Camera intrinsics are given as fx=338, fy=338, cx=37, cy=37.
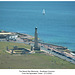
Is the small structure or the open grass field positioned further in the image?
the small structure

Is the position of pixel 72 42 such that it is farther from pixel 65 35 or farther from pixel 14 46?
pixel 14 46

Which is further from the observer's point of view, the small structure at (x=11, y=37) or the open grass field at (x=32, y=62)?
the small structure at (x=11, y=37)

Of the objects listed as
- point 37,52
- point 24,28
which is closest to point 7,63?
point 37,52

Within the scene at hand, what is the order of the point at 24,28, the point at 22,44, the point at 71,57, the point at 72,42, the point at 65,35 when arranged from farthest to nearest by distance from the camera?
the point at 24,28 < the point at 65,35 < the point at 72,42 < the point at 22,44 < the point at 71,57

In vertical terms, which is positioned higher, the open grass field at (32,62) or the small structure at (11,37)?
the small structure at (11,37)

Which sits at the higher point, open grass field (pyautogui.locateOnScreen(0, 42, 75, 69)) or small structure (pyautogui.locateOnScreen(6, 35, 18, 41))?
small structure (pyautogui.locateOnScreen(6, 35, 18, 41))

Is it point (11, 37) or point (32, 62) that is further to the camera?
point (11, 37)

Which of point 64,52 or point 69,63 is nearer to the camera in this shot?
point 69,63

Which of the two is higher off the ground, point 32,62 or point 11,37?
point 11,37
